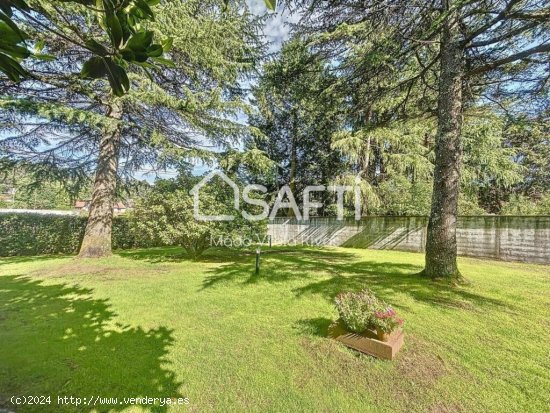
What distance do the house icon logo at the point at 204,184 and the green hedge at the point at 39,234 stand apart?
2.68 m

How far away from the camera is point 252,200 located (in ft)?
30.3

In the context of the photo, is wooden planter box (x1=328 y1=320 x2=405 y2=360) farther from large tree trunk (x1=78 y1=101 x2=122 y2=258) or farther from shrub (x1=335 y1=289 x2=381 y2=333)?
large tree trunk (x1=78 y1=101 x2=122 y2=258)

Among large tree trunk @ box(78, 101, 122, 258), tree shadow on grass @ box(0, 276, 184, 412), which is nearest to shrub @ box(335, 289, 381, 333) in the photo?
tree shadow on grass @ box(0, 276, 184, 412)

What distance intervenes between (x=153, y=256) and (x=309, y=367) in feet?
27.8

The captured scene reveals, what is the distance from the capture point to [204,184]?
8.85m

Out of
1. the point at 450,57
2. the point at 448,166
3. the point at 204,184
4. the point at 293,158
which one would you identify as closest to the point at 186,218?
the point at 204,184

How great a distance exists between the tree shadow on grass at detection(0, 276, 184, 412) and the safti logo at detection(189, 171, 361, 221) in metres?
4.31

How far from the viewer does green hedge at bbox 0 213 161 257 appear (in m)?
10.1

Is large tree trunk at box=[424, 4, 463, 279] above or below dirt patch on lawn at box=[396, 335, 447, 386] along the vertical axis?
above

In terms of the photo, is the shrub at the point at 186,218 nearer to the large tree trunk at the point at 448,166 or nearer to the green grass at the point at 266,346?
the green grass at the point at 266,346

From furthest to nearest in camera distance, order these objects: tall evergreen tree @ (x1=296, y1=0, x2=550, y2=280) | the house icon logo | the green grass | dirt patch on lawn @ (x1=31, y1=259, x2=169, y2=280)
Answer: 1. the house icon logo
2. dirt patch on lawn @ (x1=31, y1=259, x2=169, y2=280)
3. tall evergreen tree @ (x1=296, y1=0, x2=550, y2=280)
4. the green grass

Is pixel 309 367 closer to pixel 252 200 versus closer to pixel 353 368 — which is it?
pixel 353 368

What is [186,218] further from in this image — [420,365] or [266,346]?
[420,365]

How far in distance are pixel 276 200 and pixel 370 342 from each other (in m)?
14.7
